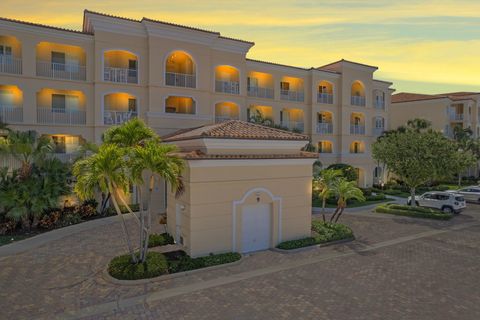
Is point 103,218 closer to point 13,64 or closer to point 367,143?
point 13,64

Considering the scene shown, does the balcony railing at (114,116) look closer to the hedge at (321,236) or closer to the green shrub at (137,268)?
the green shrub at (137,268)

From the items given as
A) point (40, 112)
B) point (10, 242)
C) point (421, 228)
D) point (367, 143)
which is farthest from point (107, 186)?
point (367, 143)

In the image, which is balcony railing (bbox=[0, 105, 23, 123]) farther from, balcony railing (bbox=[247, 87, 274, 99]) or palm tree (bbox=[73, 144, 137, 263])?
balcony railing (bbox=[247, 87, 274, 99])

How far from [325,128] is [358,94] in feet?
25.1

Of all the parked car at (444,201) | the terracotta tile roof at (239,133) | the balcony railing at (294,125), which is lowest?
the parked car at (444,201)

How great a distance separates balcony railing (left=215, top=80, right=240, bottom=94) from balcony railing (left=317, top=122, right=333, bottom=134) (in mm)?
12133

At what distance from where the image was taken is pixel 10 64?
79.3 feet

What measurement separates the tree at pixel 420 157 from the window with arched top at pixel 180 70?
17.7m

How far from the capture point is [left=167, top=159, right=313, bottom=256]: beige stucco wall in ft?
49.1

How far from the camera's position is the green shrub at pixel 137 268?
1273cm

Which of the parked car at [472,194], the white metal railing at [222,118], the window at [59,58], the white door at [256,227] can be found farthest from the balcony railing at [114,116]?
the parked car at [472,194]

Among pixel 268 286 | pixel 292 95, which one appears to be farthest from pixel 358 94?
pixel 268 286

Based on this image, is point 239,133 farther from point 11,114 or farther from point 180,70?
point 11,114

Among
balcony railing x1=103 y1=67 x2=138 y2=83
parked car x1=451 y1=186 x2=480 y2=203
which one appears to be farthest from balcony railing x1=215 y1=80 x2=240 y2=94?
parked car x1=451 y1=186 x2=480 y2=203
